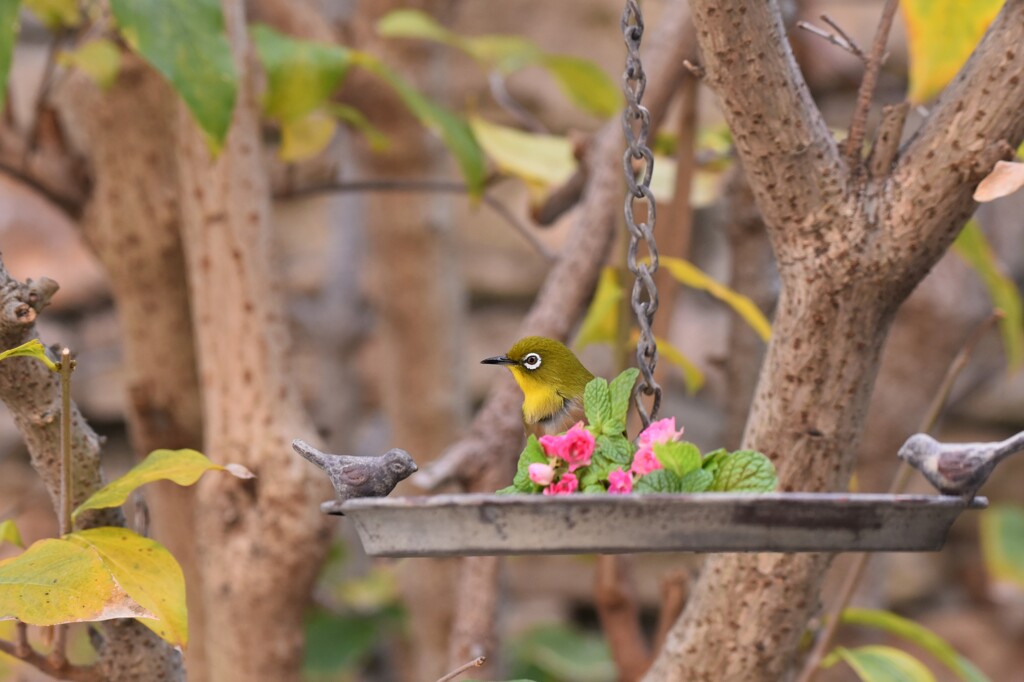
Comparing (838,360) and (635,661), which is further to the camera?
(635,661)

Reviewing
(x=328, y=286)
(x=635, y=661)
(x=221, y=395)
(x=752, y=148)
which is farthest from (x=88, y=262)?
(x=752, y=148)

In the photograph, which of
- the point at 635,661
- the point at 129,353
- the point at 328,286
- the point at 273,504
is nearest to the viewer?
the point at 273,504

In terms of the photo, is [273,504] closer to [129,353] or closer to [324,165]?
[129,353]

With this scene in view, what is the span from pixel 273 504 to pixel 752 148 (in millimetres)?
743

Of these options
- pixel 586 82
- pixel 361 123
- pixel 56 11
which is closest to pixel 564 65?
pixel 586 82

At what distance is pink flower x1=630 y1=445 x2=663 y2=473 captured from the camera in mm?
720

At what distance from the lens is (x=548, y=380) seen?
2.98 ft

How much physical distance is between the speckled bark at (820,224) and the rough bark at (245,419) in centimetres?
58

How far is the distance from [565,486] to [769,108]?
1.28 feet

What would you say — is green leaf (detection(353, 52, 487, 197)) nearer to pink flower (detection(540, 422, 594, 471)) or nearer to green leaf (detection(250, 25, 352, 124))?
green leaf (detection(250, 25, 352, 124))

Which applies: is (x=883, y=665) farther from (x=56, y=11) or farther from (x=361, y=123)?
(x=56, y=11)

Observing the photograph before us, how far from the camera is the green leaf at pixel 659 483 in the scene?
70 cm

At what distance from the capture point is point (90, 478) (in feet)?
3.16

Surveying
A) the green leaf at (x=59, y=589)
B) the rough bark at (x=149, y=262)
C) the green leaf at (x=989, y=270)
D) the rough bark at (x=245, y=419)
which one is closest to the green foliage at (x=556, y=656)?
the rough bark at (x=149, y=262)
